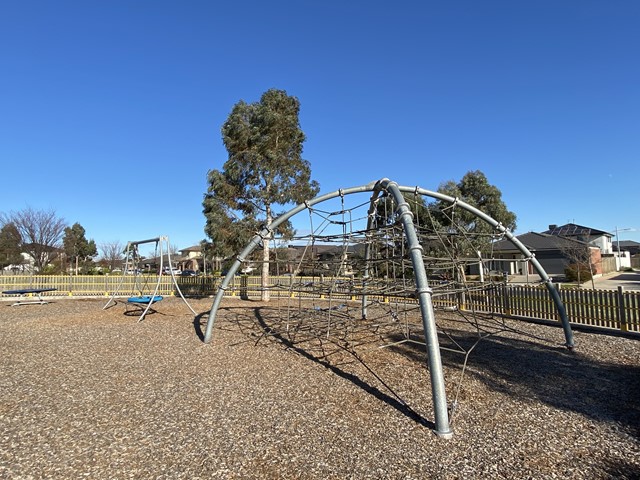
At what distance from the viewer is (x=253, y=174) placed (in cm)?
1809

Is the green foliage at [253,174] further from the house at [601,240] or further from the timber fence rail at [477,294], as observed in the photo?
the house at [601,240]

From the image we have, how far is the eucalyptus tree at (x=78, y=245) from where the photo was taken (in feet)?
123

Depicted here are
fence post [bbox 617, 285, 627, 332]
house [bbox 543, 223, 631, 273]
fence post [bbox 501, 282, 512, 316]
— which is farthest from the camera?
house [bbox 543, 223, 631, 273]

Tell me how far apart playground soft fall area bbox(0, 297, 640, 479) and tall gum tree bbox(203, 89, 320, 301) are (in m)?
8.99

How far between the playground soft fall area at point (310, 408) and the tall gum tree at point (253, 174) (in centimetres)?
899

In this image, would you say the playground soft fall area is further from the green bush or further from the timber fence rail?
the green bush

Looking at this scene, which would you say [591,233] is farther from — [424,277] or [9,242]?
[9,242]

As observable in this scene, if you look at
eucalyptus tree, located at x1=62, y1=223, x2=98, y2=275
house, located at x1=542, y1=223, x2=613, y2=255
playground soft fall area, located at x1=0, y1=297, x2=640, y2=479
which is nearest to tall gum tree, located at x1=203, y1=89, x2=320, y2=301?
playground soft fall area, located at x1=0, y1=297, x2=640, y2=479

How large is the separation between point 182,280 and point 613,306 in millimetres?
19146

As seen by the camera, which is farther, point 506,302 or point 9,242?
point 9,242

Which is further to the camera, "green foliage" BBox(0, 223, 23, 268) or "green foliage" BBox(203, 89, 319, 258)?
"green foliage" BBox(0, 223, 23, 268)

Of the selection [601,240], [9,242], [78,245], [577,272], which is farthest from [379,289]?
[601,240]

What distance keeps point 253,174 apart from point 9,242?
25.5 meters

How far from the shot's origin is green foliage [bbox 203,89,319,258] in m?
17.9
